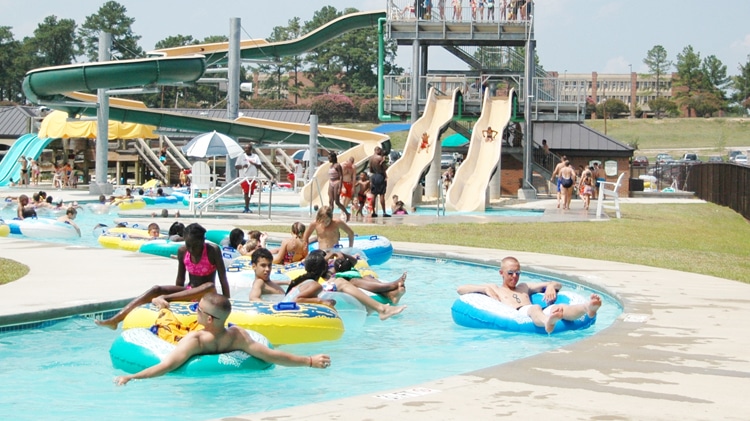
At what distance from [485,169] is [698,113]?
347 ft

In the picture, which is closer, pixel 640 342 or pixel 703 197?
pixel 640 342

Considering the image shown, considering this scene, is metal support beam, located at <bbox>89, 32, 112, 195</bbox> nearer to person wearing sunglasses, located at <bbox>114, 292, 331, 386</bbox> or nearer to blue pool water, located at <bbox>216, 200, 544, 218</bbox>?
blue pool water, located at <bbox>216, 200, 544, 218</bbox>

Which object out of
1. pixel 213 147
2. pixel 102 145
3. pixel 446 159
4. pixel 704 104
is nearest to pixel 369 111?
pixel 446 159

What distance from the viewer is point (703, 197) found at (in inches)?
1690

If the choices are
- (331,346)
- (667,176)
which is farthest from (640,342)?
(667,176)

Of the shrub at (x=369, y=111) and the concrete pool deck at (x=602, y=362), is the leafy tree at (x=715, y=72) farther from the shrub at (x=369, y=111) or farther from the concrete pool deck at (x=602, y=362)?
the concrete pool deck at (x=602, y=362)

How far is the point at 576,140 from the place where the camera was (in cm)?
4072

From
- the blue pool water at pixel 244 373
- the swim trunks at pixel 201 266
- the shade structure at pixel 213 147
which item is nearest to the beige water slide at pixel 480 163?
the shade structure at pixel 213 147

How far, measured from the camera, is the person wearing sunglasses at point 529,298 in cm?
977

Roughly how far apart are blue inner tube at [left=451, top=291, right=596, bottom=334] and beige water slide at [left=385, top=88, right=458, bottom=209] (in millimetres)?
18691

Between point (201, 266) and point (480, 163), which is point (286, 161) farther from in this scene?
point (201, 266)

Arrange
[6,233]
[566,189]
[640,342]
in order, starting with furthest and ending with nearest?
[566,189], [6,233], [640,342]

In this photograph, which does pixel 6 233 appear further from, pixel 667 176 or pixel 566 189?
pixel 667 176

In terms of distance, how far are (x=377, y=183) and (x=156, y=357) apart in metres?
17.7
